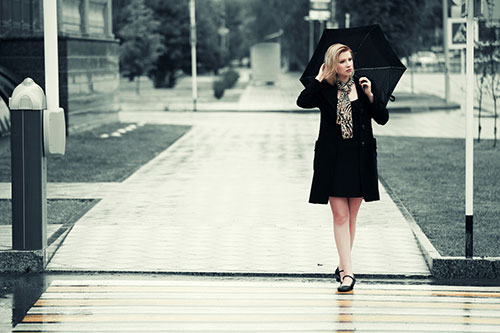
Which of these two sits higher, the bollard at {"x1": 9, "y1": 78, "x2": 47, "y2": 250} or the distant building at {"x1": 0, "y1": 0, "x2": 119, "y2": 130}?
the distant building at {"x1": 0, "y1": 0, "x2": 119, "y2": 130}

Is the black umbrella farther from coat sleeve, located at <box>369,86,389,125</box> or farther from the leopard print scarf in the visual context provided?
the leopard print scarf

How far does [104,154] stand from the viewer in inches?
735

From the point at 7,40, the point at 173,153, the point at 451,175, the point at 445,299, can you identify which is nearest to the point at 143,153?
the point at 173,153

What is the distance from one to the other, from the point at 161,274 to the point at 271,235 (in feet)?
6.08

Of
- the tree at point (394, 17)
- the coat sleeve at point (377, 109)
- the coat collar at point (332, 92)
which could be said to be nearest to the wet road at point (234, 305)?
the coat sleeve at point (377, 109)

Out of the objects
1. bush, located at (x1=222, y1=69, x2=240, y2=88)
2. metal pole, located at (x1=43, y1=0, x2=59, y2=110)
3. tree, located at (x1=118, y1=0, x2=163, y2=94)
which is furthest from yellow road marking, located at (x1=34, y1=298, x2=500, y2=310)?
bush, located at (x1=222, y1=69, x2=240, y2=88)

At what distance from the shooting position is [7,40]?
21.2 m

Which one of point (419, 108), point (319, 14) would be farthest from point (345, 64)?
point (319, 14)

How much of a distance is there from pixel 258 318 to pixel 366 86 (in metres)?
1.86

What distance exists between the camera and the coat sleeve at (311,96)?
7.66 m

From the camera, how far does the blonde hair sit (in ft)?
24.8

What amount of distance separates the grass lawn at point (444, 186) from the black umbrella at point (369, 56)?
1741mm

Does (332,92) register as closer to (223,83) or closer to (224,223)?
(224,223)

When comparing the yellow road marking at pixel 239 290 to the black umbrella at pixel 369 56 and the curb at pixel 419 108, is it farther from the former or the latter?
the curb at pixel 419 108
